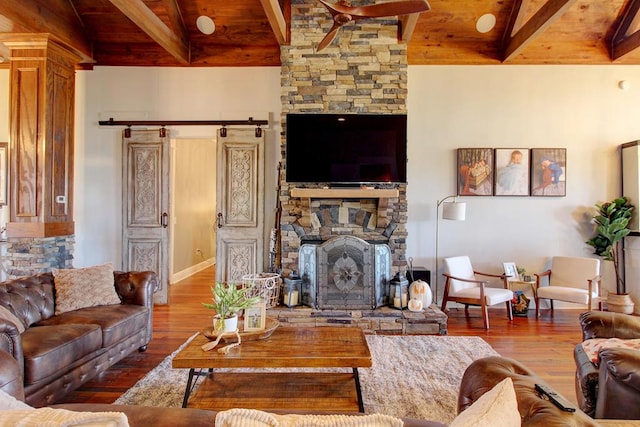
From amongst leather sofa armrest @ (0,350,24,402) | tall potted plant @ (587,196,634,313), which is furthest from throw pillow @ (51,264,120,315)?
tall potted plant @ (587,196,634,313)

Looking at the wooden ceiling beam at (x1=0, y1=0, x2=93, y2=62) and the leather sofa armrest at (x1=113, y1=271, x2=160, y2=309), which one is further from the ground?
the wooden ceiling beam at (x1=0, y1=0, x2=93, y2=62)

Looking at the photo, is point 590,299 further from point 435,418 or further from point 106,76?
point 106,76

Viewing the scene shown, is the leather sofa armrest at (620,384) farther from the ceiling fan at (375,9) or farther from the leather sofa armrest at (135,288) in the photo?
the leather sofa armrest at (135,288)

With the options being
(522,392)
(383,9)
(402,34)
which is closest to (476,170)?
(402,34)

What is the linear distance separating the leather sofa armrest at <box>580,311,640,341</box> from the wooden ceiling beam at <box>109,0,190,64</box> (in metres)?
4.92

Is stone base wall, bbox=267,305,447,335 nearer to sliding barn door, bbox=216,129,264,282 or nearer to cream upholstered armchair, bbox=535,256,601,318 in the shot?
sliding barn door, bbox=216,129,264,282

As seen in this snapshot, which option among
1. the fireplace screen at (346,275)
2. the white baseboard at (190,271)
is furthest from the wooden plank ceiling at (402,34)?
the white baseboard at (190,271)

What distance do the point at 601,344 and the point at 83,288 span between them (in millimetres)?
3853

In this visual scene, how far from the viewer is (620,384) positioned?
1519 millimetres

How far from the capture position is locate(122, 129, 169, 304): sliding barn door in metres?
5.23

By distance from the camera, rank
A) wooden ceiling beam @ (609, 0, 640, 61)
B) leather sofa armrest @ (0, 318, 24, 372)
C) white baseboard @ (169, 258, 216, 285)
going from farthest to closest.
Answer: white baseboard @ (169, 258, 216, 285) < wooden ceiling beam @ (609, 0, 640, 61) < leather sofa armrest @ (0, 318, 24, 372)

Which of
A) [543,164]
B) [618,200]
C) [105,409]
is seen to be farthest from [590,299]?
[105,409]

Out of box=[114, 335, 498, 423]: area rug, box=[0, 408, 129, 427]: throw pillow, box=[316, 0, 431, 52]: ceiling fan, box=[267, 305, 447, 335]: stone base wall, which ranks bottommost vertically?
box=[114, 335, 498, 423]: area rug

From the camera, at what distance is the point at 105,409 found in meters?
1.24
